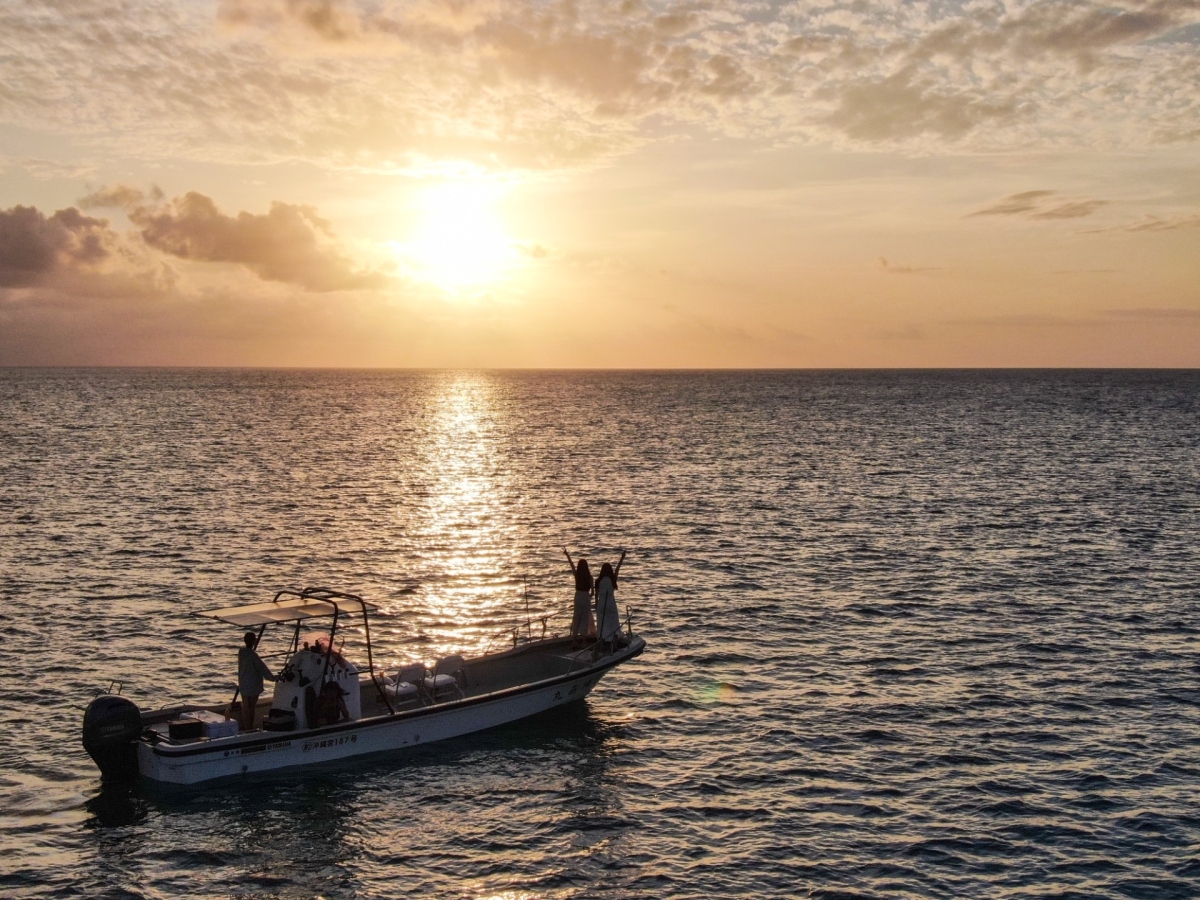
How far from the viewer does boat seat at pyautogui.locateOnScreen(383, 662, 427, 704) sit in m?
24.8

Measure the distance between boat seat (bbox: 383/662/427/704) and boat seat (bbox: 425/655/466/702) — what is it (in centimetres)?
25

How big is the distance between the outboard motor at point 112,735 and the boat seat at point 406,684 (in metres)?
5.30

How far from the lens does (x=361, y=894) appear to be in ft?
58.8

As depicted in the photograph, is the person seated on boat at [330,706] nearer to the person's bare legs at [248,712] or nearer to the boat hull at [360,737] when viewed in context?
the boat hull at [360,737]

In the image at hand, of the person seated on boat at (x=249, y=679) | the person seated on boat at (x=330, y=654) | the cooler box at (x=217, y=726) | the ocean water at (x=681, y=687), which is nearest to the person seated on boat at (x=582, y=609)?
the ocean water at (x=681, y=687)

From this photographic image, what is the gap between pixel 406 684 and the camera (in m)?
25.0

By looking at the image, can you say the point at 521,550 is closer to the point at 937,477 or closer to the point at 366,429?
the point at 937,477

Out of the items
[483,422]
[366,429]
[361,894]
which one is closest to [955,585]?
[361,894]

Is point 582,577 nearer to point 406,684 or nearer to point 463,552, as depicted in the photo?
point 406,684

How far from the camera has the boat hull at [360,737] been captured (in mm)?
21578

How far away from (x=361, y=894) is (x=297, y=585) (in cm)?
2301

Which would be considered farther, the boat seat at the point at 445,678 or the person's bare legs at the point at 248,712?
the boat seat at the point at 445,678

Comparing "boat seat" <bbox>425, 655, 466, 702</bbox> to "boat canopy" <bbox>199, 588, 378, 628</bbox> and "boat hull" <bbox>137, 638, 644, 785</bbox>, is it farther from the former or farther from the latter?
"boat canopy" <bbox>199, 588, 378, 628</bbox>

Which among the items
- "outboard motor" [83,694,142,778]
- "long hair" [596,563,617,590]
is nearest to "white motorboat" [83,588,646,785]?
"outboard motor" [83,694,142,778]
